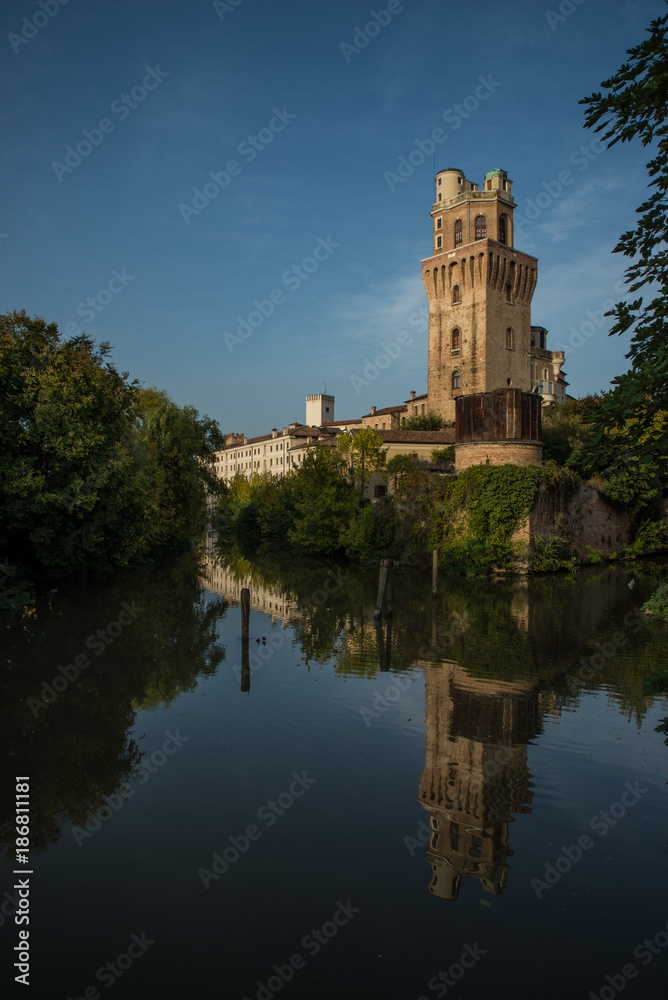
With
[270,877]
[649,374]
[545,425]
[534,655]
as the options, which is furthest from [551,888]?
[545,425]

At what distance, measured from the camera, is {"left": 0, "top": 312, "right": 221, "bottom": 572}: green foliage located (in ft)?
65.0

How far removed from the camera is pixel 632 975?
195 inches

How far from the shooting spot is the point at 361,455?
136 ft

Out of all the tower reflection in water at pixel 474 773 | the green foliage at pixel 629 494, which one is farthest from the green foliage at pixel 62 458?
the green foliage at pixel 629 494

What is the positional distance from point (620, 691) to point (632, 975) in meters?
7.38

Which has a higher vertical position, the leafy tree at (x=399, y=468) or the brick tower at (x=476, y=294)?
the brick tower at (x=476, y=294)

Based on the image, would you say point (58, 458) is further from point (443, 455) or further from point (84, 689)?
point (443, 455)

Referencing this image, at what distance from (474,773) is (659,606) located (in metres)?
13.1

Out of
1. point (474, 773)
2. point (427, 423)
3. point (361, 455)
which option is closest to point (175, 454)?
point (361, 455)

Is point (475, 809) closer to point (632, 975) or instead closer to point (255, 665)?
point (632, 975)

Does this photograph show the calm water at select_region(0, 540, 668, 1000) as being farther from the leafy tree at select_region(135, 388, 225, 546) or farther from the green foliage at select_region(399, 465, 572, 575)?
the leafy tree at select_region(135, 388, 225, 546)

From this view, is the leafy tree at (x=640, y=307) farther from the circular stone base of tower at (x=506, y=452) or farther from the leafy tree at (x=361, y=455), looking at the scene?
the leafy tree at (x=361, y=455)

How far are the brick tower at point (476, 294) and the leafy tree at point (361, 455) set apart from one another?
12.6 m

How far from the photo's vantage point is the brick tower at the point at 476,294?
165 ft
